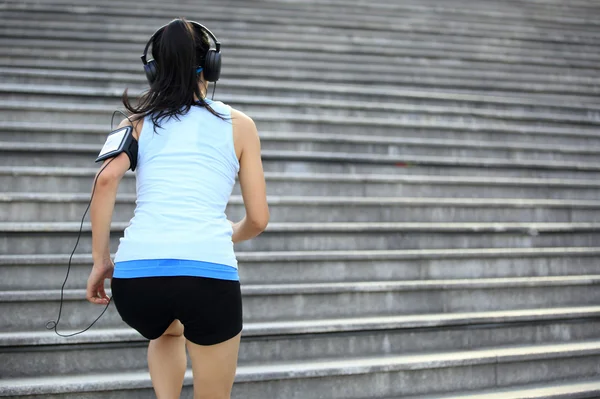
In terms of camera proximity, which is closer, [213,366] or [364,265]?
[213,366]

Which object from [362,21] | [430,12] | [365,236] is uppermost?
[430,12]

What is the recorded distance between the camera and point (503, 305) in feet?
11.3

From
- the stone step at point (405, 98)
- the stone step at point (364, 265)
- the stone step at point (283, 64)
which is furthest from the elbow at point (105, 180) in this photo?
the stone step at point (283, 64)

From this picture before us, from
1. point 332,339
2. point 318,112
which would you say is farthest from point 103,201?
point 318,112

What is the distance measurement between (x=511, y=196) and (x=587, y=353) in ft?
4.41

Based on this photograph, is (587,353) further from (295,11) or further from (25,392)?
(295,11)

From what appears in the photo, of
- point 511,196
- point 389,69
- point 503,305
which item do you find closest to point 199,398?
point 503,305

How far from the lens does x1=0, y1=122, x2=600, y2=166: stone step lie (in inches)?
162

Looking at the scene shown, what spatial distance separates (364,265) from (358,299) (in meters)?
0.24

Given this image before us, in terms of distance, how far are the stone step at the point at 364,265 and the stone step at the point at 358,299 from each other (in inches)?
4.1

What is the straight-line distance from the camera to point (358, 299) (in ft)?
10.8

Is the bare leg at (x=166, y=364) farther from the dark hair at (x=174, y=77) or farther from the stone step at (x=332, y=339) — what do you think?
the stone step at (x=332, y=339)

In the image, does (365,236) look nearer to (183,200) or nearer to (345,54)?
(183,200)

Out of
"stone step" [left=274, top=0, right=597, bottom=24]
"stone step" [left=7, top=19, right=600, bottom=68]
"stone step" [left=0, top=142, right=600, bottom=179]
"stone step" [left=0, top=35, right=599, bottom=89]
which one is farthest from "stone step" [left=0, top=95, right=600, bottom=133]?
"stone step" [left=274, top=0, right=597, bottom=24]
